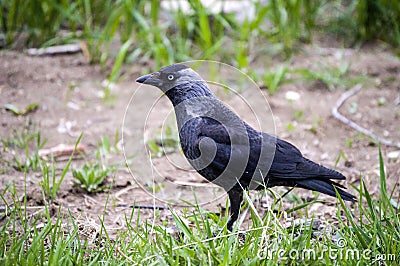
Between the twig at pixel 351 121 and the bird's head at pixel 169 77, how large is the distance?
205cm

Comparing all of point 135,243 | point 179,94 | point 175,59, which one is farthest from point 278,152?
point 175,59

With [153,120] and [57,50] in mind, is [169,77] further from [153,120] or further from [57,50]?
[57,50]

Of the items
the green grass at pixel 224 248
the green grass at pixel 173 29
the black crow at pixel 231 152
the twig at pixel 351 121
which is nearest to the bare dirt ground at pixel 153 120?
the twig at pixel 351 121

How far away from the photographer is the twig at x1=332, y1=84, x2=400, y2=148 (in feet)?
15.5

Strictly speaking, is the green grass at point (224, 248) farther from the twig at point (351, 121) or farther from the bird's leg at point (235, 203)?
the twig at point (351, 121)

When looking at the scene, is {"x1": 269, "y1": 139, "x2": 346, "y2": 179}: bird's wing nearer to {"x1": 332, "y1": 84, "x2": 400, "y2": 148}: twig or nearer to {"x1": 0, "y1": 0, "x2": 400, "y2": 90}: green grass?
{"x1": 332, "y1": 84, "x2": 400, "y2": 148}: twig

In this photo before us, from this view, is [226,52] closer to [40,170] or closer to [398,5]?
[398,5]

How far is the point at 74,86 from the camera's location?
228 inches

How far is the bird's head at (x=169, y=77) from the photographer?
3441 millimetres

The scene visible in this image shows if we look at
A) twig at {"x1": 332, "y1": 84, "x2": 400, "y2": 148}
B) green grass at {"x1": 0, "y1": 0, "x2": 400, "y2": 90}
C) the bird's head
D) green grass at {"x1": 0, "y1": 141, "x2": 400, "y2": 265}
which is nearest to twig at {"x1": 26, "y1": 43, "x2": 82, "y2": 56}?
green grass at {"x1": 0, "y1": 0, "x2": 400, "y2": 90}

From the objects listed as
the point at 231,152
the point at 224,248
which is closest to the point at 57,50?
the point at 231,152

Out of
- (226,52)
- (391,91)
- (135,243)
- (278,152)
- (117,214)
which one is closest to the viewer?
(135,243)

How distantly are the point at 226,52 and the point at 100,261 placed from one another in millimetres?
3949

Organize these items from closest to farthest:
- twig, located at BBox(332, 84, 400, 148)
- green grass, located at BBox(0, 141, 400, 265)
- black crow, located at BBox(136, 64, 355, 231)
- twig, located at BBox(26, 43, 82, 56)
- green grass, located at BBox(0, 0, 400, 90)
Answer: green grass, located at BBox(0, 141, 400, 265)
black crow, located at BBox(136, 64, 355, 231)
twig, located at BBox(332, 84, 400, 148)
green grass, located at BBox(0, 0, 400, 90)
twig, located at BBox(26, 43, 82, 56)
